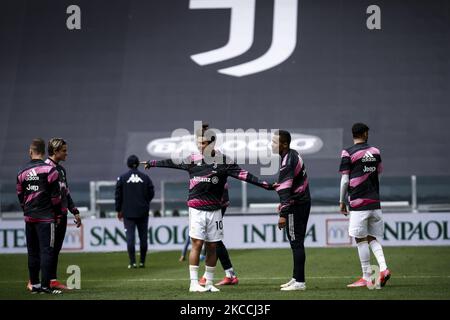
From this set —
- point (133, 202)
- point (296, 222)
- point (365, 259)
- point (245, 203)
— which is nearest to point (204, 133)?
point (296, 222)

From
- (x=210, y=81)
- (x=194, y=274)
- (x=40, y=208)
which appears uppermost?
(x=210, y=81)

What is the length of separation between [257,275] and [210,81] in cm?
1663

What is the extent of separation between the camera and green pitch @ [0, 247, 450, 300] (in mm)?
12617

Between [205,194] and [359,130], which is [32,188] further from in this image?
[359,130]

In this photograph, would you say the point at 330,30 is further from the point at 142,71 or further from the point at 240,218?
the point at 240,218

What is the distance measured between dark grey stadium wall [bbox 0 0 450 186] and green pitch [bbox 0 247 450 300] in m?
8.55

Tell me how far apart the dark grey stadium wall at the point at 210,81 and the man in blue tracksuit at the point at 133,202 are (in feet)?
35.3

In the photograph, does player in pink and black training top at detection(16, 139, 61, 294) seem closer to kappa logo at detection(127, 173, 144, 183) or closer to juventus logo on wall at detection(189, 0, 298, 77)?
kappa logo at detection(127, 173, 144, 183)

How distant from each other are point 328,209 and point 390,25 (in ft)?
32.5

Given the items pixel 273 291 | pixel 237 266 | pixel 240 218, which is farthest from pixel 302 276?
pixel 240 218

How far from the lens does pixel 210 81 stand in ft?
107

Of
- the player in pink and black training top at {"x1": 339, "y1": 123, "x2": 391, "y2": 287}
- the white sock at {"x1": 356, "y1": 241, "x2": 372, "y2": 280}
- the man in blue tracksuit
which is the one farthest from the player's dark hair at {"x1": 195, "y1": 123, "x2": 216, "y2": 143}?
the man in blue tracksuit

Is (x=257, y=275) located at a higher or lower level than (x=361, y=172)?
lower

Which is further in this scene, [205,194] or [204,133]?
[205,194]
